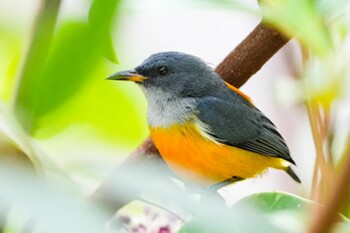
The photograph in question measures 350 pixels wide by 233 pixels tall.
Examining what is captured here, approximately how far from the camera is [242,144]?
38.9 inches

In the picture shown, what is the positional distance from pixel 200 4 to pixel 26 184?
8.8 inches

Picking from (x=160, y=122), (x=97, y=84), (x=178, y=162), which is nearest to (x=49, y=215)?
(x=97, y=84)

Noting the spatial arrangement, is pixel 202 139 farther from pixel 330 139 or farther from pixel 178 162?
pixel 330 139

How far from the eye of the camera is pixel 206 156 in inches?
37.2

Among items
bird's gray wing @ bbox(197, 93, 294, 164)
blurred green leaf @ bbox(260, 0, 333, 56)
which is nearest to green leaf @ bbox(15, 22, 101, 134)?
blurred green leaf @ bbox(260, 0, 333, 56)

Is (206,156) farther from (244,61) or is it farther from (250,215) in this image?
Answer: (250,215)

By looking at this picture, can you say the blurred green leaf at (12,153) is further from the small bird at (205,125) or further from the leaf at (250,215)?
the small bird at (205,125)

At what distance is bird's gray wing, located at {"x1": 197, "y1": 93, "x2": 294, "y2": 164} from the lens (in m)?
0.97

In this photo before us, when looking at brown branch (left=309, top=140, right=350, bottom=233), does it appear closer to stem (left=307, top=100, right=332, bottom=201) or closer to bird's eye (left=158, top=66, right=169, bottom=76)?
stem (left=307, top=100, right=332, bottom=201)

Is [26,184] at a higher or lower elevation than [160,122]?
higher

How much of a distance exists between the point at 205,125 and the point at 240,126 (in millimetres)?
58

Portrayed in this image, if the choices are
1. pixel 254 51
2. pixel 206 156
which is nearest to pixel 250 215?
pixel 254 51

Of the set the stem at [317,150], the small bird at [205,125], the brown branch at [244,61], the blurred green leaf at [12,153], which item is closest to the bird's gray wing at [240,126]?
the small bird at [205,125]

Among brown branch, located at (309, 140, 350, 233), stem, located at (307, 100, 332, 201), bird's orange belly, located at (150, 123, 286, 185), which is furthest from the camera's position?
bird's orange belly, located at (150, 123, 286, 185)
